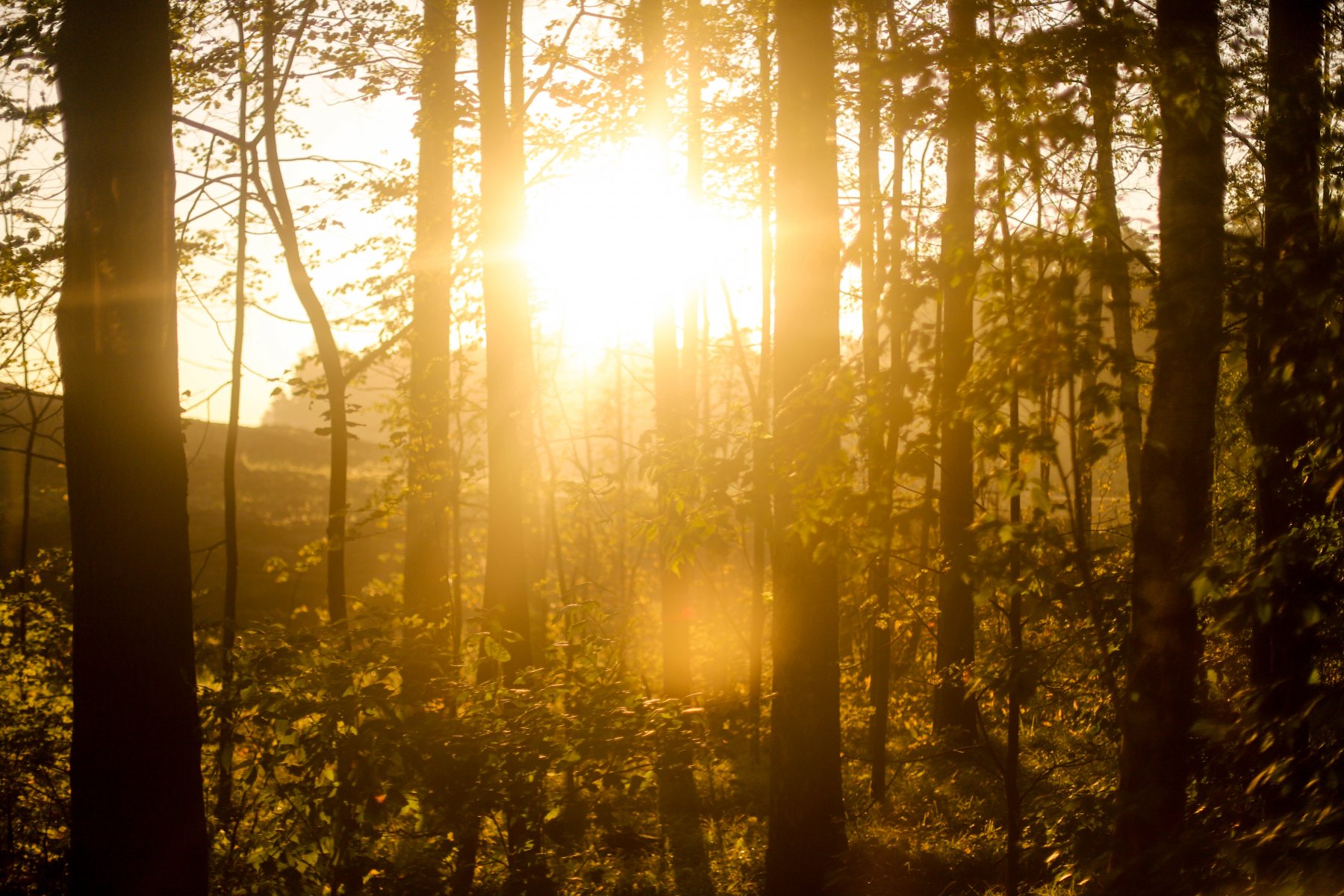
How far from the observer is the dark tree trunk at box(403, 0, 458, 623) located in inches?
466

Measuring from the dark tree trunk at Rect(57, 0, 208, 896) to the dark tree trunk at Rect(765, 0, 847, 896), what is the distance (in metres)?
3.61

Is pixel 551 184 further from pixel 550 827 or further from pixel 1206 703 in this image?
pixel 1206 703

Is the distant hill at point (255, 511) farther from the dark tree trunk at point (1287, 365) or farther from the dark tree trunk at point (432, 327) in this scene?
the dark tree trunk at point (1287, 365)

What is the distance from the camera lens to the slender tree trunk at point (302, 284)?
1188 centimetres

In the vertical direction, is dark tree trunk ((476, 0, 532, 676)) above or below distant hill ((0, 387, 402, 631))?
above

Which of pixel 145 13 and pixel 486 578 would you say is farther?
pixel 486 578

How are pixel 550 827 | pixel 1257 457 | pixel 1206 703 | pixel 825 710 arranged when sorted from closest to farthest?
pixel 1257 457 → pixel 1206 703 → pixel 550 827 → pixel 825 710

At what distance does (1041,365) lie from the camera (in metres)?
3.58

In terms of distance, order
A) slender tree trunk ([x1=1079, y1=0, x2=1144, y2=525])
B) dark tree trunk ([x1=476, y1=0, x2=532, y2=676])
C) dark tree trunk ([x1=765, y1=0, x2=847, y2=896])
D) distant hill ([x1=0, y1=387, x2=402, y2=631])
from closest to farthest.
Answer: slender tree trunk ([x1=1079, y1=0, x2=1144, y2=525]) < dark tree trunk ([x1=765, y1=0, x2=847, y2=896]) < dark tree trunk ([x1=476, y1=0, x2=532, y2=676]) < distant hill ([x1=0, y1=387, x2=402, y2=631])

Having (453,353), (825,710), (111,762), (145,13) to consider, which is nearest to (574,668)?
(825,710)

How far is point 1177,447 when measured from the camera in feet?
12.8

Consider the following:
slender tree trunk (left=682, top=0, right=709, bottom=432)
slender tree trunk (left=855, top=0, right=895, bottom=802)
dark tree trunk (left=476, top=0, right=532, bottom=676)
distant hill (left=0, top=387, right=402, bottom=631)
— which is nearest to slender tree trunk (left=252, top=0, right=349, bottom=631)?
dark tree trunk (left=476, top=0, right=532, bottom=676)

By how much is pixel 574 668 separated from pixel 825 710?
1.78 metres

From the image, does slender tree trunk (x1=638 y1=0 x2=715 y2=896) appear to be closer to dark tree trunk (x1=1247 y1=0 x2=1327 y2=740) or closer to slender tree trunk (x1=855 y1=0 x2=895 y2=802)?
slender tree trunk (x1=855 y1=0 x2=895 y2=802)
